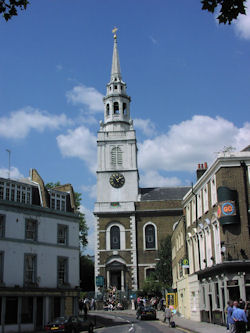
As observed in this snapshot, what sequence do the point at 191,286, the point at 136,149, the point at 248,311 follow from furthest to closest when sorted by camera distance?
the point at 136,149, the point at 191,286, the point at 248,311

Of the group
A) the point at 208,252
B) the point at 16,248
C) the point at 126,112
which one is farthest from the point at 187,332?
the point at 126,112

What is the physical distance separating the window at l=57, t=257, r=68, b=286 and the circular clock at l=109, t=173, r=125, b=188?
3361 cm

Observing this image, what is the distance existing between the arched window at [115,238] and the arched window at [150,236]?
403 centimetres

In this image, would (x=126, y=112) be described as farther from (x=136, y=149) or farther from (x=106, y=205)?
(x=106, y=205)

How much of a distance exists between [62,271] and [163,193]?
39.3 metres

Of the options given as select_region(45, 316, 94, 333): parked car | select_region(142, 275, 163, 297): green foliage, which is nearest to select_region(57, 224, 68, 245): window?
select_region(45, 316, 94, 333): parked car

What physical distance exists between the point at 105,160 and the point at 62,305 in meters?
37.3

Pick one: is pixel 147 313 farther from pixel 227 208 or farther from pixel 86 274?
pixel 86 274

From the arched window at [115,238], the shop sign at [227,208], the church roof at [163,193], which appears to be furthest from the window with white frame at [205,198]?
the church roof at [163,193]

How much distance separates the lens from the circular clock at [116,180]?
65062 millimetres

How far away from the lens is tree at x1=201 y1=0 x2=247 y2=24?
898 cm

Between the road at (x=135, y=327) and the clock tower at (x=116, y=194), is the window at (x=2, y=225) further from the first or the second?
the clock tower at (x=116, y=194)

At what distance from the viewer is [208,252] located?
99.1ft

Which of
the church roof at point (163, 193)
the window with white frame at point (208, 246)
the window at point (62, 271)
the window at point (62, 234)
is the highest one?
the church roof at point (163, 193)
